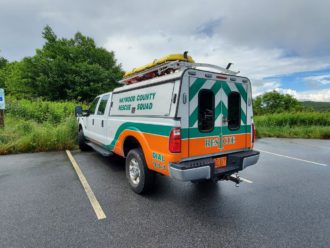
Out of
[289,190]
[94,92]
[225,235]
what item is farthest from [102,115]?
[94,92]

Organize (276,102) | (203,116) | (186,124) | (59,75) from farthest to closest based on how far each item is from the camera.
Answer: (276,102)
(59,75)
(203,116)
(186,124)

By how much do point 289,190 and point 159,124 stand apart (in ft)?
10.0

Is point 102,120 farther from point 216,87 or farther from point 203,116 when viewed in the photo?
point 216,87

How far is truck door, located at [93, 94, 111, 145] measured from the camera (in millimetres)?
5304

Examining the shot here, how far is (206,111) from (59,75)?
25.3 m

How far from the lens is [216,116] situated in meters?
3.53

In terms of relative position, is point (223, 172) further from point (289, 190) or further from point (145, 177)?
point (289, 190)

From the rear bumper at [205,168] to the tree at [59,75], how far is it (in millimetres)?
22381

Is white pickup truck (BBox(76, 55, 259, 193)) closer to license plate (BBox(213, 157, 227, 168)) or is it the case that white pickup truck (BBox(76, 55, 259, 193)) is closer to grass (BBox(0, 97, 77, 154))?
license plate (BBox(213, 157, 227, 168))

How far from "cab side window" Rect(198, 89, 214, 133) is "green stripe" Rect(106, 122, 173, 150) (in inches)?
24.7

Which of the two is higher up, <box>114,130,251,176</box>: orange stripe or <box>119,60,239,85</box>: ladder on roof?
<box>119,60,239,85</box>: ladder on roof

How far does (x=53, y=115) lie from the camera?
11.6 meters

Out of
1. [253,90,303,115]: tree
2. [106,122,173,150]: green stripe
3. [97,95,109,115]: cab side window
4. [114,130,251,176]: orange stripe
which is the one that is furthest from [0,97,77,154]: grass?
[253,90,303,115]: tree

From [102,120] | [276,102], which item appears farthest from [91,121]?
[276,102]
